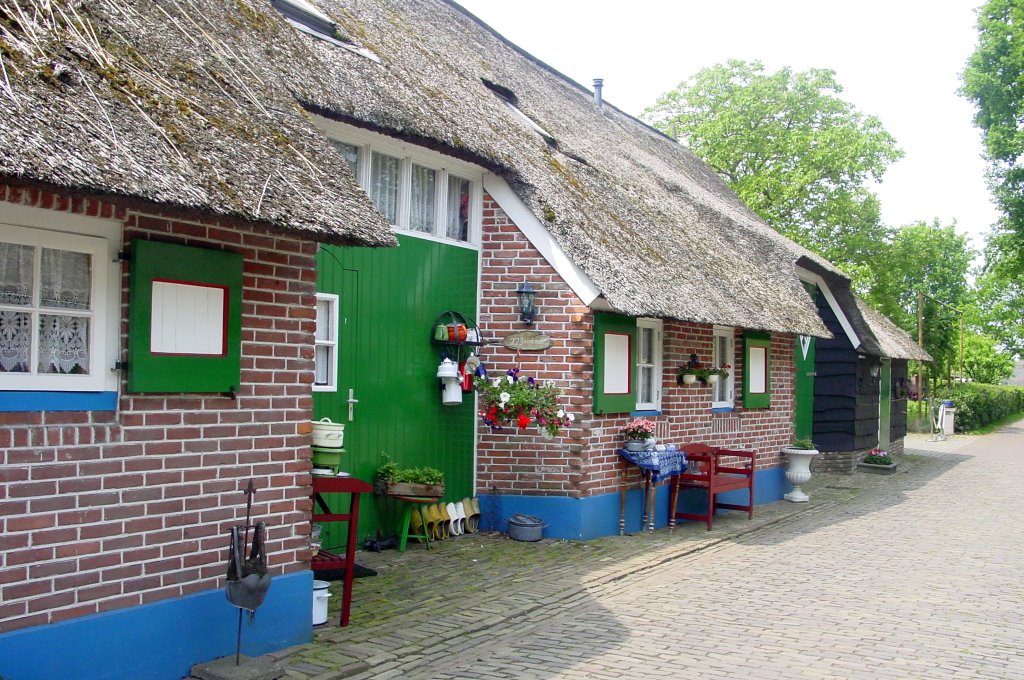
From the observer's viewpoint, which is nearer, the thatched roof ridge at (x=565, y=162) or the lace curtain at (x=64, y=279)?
the lace curtain at (x=64, y=279)

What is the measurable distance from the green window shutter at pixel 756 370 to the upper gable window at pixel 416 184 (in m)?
5.18

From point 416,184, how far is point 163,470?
4.92 m

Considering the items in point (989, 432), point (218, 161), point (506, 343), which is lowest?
point (989, 432)

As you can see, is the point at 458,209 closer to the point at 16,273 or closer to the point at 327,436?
the point at 327,436

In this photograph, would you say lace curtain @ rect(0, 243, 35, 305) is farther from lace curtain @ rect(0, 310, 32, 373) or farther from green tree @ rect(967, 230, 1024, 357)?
green tree @ rect(967, 230, 1024, 357)

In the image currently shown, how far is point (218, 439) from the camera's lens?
569cm

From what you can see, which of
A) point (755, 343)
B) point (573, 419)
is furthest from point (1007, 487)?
point (573, 419)

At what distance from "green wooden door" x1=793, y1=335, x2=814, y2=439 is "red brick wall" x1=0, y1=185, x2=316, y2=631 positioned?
45.9 ft

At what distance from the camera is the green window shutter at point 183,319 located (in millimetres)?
5219

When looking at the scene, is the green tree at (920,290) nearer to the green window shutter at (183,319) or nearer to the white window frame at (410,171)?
the white window frame at (410,171)

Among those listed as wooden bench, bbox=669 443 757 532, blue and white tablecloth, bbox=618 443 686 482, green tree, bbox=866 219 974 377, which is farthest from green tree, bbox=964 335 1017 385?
blue and white tablecloth, bbox=618 443 686 482

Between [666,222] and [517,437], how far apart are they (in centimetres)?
412

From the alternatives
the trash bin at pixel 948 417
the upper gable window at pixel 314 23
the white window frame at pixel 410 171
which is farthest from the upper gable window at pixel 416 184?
the trash bin at pixel 948 417

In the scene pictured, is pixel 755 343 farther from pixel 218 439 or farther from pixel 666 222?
pixel 218 439
